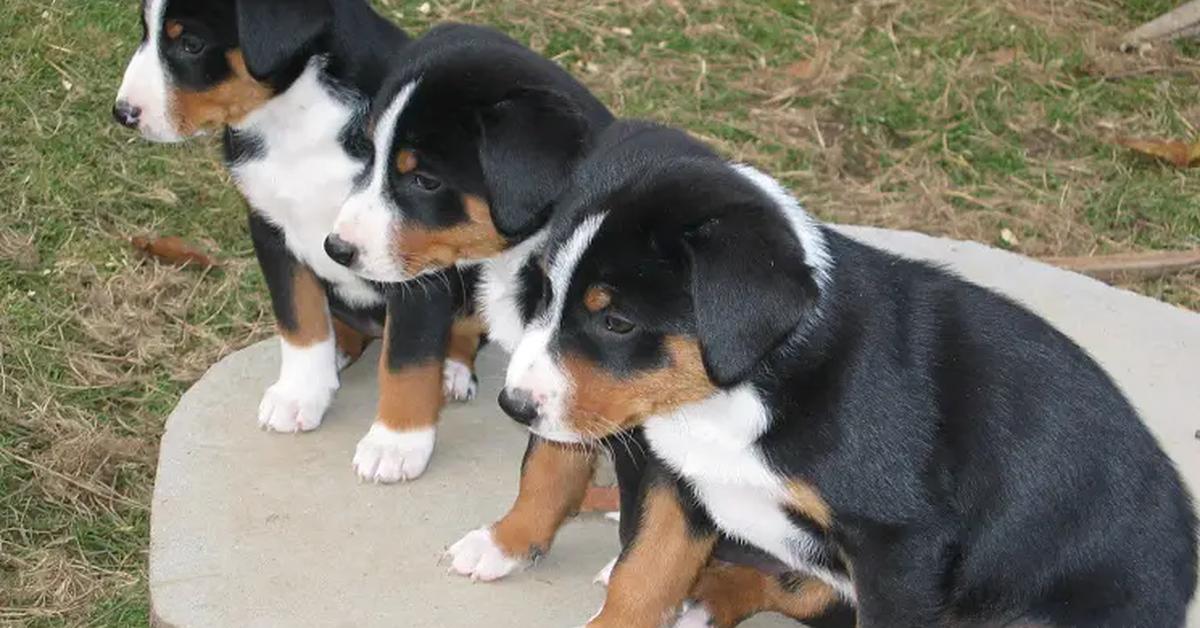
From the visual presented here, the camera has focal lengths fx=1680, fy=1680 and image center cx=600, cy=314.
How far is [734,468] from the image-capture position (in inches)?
142

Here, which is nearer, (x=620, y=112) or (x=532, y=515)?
(x=532, y=515)

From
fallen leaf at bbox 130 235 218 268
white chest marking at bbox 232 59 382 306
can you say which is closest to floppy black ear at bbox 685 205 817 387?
white chest marking at bbox 232 59 382 306

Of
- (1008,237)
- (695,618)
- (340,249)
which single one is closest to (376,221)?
(340,249)

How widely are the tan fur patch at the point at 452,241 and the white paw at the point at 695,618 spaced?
102 cm

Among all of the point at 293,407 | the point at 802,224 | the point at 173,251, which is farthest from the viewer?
the point at 173,251

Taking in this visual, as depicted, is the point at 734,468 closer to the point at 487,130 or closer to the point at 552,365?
the point at 552,365

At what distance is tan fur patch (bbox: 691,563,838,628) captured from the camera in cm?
418

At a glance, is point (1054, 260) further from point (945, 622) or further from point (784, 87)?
point (945, 622)

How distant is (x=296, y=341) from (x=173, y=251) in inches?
83.2

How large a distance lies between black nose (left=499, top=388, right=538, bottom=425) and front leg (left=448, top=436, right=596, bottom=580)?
0.65 meters

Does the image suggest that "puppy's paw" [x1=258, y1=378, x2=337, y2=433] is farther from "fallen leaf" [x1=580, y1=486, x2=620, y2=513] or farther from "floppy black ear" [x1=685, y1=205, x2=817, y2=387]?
"floppy black ear" [x1=685, y1=205, x2=817, y2=387]

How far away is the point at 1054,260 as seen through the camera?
7004 mm

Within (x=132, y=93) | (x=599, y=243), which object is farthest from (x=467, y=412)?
(x=599, y=243)

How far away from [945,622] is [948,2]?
635 centimetres
